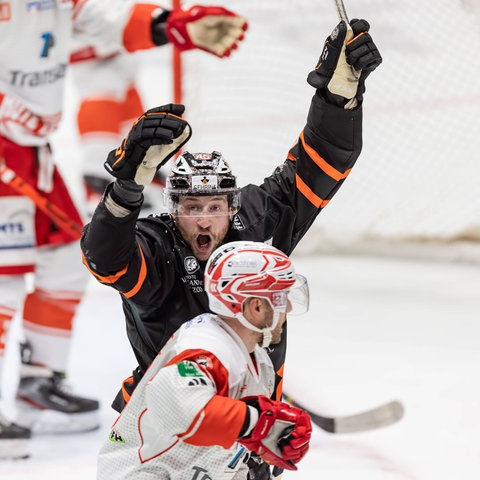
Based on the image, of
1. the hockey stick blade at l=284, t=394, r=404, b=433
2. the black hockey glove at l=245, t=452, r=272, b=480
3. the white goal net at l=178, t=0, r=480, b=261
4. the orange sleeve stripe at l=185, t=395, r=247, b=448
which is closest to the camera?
the orange sleeve stripe at l=185, t=395, r=247, b=448

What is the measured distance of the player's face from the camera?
91.9 inches

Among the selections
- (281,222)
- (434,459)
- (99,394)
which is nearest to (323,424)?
(434,459)

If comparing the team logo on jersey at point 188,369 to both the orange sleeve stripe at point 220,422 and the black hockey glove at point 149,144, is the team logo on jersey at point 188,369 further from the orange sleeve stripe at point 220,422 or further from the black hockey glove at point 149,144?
the black hockey glove at point 149,144

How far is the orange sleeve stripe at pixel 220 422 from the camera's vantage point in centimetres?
182

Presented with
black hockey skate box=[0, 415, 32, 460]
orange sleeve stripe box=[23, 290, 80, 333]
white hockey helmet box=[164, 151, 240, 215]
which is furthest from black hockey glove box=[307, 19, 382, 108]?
black hockey skate box=[0, 415, 32, 460]

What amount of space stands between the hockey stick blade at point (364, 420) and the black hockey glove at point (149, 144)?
1.45 meters

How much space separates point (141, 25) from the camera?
11.5 feet

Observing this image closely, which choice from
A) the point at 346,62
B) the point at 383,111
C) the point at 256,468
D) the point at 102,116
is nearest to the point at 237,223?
the point at 346,62

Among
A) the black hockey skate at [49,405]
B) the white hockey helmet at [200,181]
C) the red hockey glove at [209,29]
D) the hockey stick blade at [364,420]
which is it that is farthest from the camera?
the black hockey skate at [49,405]

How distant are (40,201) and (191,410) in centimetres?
165

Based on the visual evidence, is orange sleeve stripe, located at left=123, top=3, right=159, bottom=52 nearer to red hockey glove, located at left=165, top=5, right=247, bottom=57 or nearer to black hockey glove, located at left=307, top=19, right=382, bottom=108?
red hockey glove, located at left=165, top=5, right=247, bottom=57

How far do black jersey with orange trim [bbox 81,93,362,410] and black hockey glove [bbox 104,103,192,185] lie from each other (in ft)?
0.30

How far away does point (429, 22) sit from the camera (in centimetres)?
466

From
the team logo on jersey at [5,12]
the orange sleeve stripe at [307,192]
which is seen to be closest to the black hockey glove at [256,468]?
the orange sleeve stripe at [307,192]
